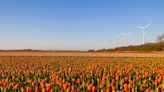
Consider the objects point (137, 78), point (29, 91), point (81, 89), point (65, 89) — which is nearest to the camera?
→ point (29, 91)

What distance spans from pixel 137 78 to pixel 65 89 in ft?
16.1

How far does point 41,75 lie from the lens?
681 inches

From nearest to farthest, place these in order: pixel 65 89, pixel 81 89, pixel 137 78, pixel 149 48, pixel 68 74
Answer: pixel 65 89 → pixel 81 89 → pixel 137 78 → pixel 68 74 → pixel 149 48

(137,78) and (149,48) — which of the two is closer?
(137,78)

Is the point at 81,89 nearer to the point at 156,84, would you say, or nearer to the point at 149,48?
the point at 156,84

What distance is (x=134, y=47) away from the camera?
12531 cm

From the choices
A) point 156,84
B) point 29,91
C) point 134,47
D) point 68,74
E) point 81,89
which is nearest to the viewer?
point 29,91

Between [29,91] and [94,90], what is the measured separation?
82.9 inches

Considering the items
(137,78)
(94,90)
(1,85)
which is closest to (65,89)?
(94,90)

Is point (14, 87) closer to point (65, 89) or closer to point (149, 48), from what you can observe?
point (65, 89)

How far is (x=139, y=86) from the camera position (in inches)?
522

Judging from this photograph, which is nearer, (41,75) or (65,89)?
(65,89)

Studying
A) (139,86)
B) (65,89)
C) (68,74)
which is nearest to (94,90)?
(65,89)

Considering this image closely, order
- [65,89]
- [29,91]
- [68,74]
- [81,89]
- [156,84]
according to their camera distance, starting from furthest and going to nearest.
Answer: [68,74]
[156,84]
[81,89]
[65,89]
[29,91]
